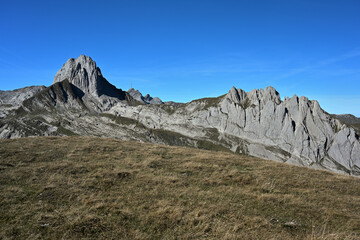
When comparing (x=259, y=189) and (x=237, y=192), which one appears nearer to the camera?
(x=237, y=192)

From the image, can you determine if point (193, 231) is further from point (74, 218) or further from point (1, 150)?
point (1, 150)

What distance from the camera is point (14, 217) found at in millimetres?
8758

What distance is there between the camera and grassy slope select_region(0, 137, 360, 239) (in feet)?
27.0

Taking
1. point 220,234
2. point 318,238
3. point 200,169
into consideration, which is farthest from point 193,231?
point 200,169

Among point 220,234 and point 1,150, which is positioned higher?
point 1,150

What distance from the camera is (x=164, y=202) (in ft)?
34.2

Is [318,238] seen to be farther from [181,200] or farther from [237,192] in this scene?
[181,200]

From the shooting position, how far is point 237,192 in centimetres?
1254

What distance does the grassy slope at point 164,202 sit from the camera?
8.24 m

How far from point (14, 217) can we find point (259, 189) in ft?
43.8

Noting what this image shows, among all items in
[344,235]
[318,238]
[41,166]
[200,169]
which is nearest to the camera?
[318,238]

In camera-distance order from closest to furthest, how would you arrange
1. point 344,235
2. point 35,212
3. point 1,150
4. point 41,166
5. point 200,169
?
1. point 344,235
2. point 35,212
3. point 41,166
4. point 200,169
5. point 1,150

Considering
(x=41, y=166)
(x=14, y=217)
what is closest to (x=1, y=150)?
(x=41, y=166)

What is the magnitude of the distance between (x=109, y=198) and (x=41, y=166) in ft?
27.2
